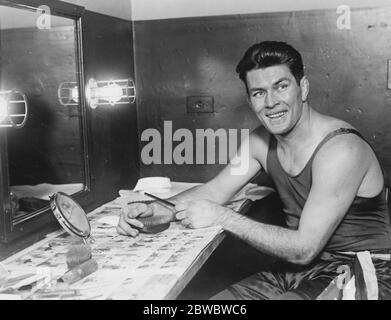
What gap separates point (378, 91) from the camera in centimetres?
255

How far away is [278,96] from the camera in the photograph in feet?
6.42

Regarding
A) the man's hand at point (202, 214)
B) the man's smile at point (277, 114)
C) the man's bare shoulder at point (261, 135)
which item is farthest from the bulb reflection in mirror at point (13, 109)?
the man's bare shoulder at point (261, 135)

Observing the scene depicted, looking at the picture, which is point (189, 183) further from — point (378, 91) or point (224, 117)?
point (378, 91)

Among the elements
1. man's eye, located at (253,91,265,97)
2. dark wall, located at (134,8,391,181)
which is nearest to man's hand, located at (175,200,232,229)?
man's eye, located at (253,91,265,97)

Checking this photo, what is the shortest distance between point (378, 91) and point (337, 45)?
31 cm

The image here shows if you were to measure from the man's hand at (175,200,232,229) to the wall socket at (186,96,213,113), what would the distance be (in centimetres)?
96

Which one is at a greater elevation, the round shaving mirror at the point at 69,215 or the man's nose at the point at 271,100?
the man's nose at the point at 271,100

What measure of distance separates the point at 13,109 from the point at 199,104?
1.26 metres

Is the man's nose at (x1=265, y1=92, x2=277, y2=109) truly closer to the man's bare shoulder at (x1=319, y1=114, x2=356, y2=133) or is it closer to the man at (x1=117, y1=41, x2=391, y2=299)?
the man at (x1=117, y1=41, x2=391, y2=299)

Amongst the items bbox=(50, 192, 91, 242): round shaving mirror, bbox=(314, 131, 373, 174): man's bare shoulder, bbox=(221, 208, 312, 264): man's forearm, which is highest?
bbox=(314, 131, 373, 174): man's bare shoulder

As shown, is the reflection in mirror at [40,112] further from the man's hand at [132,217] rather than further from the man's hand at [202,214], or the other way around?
the man's hand at [202,214]

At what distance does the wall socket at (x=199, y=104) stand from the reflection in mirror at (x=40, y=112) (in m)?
0.79

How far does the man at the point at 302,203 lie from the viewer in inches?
68.6

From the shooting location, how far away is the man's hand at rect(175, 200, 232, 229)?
187 cm
